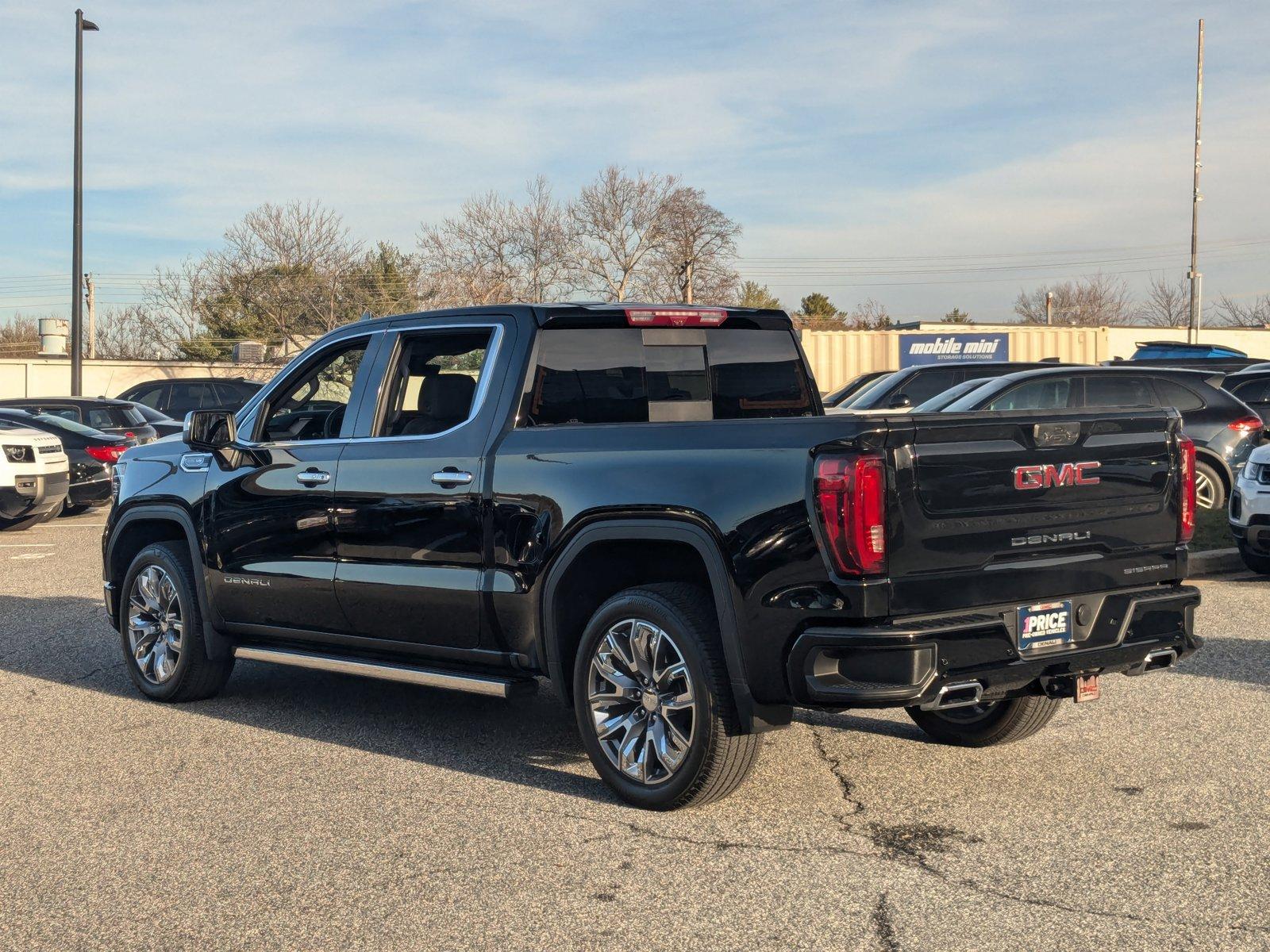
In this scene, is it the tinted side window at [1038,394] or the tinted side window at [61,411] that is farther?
the tinted side window at [61,411]

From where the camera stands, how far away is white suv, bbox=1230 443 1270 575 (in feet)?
35.3

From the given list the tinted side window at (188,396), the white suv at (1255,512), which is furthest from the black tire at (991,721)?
the tinted side window at (188,396)

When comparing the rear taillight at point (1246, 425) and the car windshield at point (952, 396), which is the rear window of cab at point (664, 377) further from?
the rear taillight at point (1246, 425)

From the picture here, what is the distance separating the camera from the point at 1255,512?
10.8m

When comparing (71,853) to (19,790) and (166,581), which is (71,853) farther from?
(166,581)

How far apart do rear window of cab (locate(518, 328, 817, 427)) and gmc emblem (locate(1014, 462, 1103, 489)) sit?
64.0 inches

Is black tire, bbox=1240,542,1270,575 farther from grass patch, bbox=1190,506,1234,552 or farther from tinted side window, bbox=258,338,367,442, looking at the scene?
tinted side window, bbox=258,338,367,442

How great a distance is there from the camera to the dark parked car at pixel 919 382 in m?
17.1

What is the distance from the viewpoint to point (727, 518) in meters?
4.87

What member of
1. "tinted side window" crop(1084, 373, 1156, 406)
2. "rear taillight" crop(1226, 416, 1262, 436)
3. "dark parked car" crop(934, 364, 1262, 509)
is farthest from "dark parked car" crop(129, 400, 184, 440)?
"rear taillight" crop(1226, 416, 1262, 436)

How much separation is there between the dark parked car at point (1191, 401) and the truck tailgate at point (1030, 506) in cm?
885

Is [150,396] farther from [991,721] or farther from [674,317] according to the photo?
[991,721]

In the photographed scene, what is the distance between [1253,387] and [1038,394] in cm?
650

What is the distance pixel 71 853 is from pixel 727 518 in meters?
2.59
